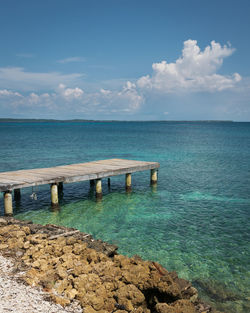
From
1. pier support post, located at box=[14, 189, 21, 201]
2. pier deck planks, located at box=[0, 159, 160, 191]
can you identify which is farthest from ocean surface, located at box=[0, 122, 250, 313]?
pier deck planks, located at box=[0, 159, 160, 191]

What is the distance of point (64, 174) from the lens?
14914mm

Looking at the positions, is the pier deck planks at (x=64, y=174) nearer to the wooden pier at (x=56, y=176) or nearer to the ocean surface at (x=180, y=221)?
the wooden pier at (x=56, y=176)

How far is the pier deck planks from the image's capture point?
13.3 m

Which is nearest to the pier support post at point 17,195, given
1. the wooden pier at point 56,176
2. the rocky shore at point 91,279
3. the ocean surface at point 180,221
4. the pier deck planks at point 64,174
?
the wooden pier at point 56,176

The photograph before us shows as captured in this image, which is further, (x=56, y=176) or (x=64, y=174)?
(x=64, y=174)

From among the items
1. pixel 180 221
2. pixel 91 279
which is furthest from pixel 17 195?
pixel 91 279

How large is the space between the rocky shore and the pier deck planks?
4.54 m

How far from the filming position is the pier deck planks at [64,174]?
13.3 metres

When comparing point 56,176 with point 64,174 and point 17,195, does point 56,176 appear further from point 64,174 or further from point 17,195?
point 17,195

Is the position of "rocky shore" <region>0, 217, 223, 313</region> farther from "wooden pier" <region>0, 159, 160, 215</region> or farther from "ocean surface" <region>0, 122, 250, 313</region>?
"wooden pier" <region>0, 159, 160, 215</region>

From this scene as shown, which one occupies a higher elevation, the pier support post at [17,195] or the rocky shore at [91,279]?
the rocky shore at [91,279]

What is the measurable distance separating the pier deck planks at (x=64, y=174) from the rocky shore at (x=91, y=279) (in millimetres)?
4544

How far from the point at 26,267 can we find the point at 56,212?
7120 mm

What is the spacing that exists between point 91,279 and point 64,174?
8694 mm
